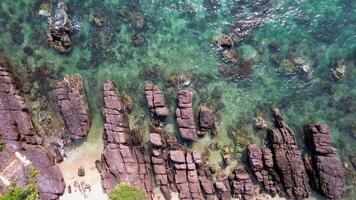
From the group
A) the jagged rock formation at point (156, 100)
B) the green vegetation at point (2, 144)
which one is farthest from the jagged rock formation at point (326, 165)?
the green vegetation at point (2, 144)

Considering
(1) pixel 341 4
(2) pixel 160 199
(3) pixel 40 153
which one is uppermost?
(1) pixel 341 4

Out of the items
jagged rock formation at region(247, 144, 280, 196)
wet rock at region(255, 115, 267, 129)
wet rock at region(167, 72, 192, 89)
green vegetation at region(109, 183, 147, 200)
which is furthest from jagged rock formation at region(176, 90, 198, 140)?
green vegetation at region(109, 183, 147, 200)

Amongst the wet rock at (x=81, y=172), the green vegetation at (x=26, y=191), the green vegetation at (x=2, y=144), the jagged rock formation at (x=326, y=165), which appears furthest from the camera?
the wet rock at (x=81, y=172)

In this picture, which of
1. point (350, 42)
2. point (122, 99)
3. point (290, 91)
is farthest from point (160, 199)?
point (350, 42)

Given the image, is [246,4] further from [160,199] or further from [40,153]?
[40,153]

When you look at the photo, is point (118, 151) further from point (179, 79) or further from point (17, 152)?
point (17, 152)

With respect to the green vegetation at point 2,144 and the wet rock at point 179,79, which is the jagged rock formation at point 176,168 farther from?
the green vegetation at point 2,144

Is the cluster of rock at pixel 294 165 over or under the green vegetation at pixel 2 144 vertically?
under
